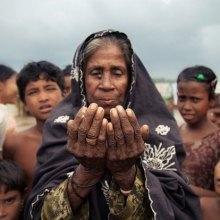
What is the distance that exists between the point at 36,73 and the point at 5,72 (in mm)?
1638

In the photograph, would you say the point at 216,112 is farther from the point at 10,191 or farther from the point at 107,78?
the point at 107,78

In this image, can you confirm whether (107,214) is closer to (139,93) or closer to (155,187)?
(155,187)

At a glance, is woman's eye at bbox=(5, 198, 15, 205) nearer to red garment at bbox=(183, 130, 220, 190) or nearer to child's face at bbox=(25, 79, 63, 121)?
child's face at bbox=(25, 79, 63, 121)

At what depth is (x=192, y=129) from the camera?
164 inches

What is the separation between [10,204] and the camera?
8.46 ft

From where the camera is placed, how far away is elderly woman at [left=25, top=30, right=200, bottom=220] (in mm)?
1668

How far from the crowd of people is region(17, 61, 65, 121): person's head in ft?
1.81

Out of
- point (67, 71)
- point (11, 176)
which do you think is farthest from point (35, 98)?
point (67, 71)

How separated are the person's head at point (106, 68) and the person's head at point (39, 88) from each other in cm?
130

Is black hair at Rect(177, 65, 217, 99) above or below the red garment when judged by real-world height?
above

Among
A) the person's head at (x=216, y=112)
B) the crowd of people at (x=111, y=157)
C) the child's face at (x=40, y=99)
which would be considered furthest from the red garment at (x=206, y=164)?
the person's head at (x=216, y=112)

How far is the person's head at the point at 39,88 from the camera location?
11.2ft

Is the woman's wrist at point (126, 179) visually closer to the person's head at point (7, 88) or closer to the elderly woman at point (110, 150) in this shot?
the elderly woman at point (110, 150)

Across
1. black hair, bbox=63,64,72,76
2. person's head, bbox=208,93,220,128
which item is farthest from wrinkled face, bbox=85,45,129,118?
black hair, bbox=63,64,72,76
